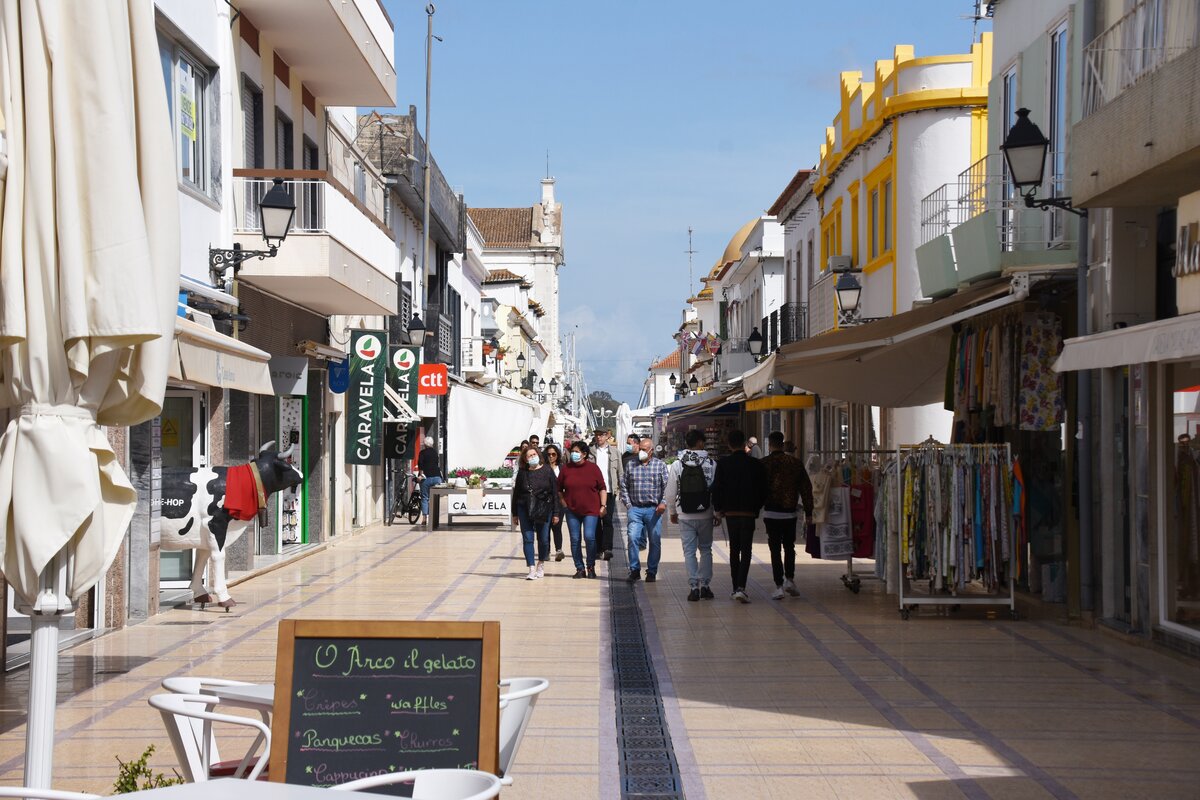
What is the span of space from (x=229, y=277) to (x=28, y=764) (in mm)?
12538

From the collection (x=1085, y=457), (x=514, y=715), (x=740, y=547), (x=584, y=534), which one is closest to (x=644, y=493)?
(x=584, y=534)

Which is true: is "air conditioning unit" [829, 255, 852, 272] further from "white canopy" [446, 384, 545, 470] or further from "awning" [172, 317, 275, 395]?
"awning" [172, 317, 275, 395]

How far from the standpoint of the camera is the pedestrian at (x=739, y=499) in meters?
15.1

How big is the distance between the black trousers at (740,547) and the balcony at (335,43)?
8.14m

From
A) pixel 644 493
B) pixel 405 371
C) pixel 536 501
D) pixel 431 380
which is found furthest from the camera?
pixel 431 380

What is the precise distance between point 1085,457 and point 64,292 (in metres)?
10.1

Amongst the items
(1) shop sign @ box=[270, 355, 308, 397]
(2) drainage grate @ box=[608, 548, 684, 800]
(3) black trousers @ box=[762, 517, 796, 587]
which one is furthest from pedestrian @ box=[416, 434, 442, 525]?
(2) drainage grate @ box=[608, 548, 684, 800]

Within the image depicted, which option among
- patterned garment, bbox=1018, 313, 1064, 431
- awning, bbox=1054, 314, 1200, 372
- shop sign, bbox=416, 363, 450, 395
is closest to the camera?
awning, bbox=1054, 314, 1200, 372

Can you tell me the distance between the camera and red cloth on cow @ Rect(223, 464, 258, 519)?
13602 millimetres

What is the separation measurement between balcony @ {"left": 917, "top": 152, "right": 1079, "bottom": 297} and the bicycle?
14282 millimetres

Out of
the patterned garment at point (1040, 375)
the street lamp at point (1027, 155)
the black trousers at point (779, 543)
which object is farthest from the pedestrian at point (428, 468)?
the street lamp at point (1027, 155)

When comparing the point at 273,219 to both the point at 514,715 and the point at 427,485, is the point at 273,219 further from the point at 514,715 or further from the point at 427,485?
the point at 427,485

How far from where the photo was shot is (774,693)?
970 cm

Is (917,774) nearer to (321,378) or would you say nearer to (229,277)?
(229,277)
